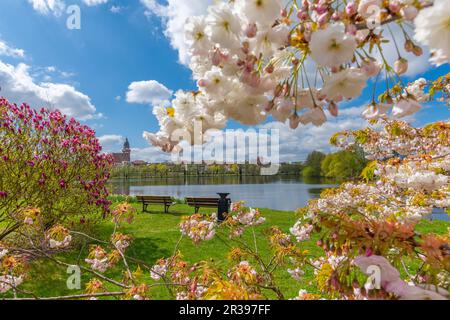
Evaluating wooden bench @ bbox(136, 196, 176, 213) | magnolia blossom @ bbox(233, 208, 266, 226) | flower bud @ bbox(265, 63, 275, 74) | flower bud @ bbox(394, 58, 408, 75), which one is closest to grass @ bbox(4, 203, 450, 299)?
magnolia blossom @ bbox(233, 208, 266, 226)

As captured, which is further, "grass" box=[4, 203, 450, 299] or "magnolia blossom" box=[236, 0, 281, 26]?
"grass" box=[4, 203, 450, 299]

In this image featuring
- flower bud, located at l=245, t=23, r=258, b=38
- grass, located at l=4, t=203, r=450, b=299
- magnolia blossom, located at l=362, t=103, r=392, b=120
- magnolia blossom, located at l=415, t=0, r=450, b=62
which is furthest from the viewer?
grass, located at l=4, t=203, r=450, b=299

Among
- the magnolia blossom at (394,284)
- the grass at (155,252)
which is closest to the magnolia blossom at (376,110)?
the magnolia blossom at (394,284)

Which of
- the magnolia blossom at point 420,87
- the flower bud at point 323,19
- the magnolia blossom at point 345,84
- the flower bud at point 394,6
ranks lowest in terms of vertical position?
the magnolia blossom at point 345,84

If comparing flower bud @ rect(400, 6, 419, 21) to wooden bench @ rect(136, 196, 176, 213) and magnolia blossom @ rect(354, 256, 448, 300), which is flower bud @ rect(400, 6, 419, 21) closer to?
magnolia blossom @ rect(354, 256, 448, 300)

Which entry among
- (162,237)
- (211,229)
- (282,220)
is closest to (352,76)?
(211,229)

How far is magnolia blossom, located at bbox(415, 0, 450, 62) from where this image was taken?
797 mm

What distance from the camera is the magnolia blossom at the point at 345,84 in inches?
37.0

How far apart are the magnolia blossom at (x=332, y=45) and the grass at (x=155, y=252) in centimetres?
164

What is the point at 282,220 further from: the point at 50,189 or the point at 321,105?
the point at 321,105

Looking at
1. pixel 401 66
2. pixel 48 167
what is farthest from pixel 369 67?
pixel 48 167

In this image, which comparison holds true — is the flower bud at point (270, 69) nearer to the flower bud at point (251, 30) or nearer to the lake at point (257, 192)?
the flower bud at point (251, 30)

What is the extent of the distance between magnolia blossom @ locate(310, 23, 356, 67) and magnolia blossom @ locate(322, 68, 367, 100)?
8 cm

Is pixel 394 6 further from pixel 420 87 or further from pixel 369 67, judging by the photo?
pixel 420 87
